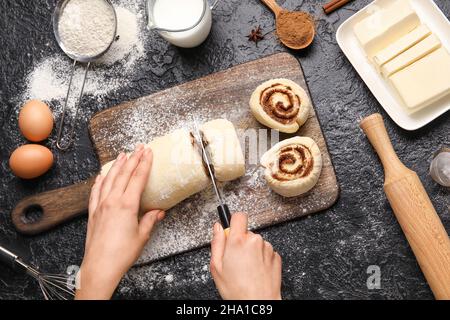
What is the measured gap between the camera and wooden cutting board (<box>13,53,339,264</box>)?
89.9 inches

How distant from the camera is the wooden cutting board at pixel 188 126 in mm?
2283

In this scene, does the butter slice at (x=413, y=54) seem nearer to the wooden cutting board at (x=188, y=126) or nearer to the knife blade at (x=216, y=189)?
the wooden cutting board at (x=188, y=126)

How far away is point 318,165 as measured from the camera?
219cm

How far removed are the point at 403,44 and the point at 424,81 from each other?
0.59ft

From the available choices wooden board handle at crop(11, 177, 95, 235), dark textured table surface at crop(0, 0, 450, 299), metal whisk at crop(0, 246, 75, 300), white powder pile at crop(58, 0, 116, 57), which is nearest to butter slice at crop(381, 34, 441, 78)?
dark textured table surface at crop(0, 0, 450, 299)

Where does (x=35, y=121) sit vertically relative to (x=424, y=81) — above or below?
above

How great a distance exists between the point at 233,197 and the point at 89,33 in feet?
3.04

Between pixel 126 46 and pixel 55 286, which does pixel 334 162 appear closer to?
pixel 126 46

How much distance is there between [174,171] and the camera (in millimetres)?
2148

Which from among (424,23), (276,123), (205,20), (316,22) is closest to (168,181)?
(276,123)

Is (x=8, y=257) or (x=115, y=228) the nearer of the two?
(x=115, y=228)

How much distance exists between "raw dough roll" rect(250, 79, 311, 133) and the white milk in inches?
14.1

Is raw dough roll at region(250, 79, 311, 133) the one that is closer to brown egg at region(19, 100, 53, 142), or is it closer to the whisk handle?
brown egg at region(19, 100, 53, 142)

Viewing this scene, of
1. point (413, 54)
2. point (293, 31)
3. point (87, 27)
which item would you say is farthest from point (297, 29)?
point (87, 27)
